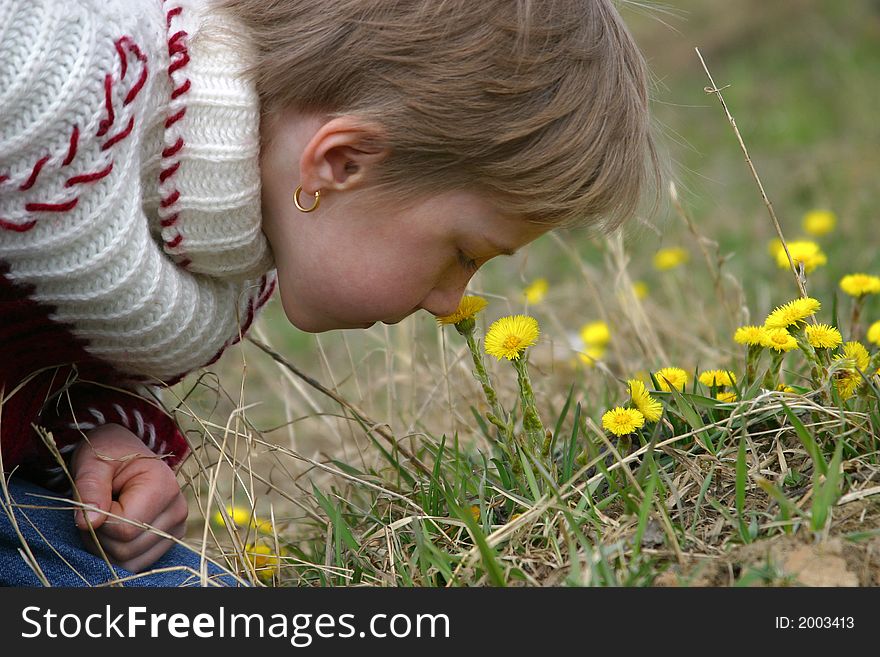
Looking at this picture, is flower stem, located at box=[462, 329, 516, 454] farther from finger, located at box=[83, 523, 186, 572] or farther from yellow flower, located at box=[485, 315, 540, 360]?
finger, located at box=[83, 523, 186, 572]

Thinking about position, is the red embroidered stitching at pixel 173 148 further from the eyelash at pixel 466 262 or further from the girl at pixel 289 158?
the eyelash at pixel 466 262

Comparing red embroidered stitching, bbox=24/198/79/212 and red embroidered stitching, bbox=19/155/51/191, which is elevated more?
red embroidered stitching, bbox=19/155/51/191

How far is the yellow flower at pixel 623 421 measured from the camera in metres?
1.50

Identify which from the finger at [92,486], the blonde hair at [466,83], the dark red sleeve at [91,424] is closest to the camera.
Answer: the blonde hair at [466,83]

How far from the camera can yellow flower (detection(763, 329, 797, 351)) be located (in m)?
1.54

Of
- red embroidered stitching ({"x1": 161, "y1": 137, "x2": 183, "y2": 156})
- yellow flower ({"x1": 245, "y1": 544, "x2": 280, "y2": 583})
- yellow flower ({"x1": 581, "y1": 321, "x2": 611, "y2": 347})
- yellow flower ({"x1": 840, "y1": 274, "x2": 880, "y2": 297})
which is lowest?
yellow flower ({"x1": 245, "y1": 544, "x2": 280, "y2": 583})

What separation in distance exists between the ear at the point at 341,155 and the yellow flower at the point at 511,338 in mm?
302

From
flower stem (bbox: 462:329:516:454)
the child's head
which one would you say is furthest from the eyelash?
flower stem (bbox: 462:329:516:454)

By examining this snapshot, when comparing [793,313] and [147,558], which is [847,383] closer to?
[793,313]

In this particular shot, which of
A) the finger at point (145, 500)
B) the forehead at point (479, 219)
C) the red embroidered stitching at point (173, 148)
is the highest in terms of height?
the red embroidered stitching at point (173, 148)

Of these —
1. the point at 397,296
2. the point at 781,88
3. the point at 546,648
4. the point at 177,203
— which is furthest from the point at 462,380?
the point at 781,88

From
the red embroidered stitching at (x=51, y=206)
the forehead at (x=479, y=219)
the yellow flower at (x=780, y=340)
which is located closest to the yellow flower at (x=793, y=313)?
the yellow flower at (x=780, y=340)

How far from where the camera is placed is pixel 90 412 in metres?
1.78

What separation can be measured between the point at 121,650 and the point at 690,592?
2.33ft
